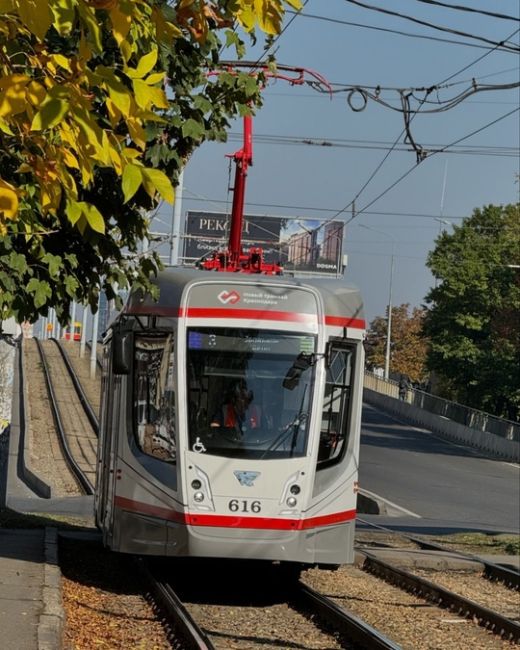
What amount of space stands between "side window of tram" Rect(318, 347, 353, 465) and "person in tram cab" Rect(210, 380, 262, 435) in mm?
702

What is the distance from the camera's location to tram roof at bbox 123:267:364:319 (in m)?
12.4

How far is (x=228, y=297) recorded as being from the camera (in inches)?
487

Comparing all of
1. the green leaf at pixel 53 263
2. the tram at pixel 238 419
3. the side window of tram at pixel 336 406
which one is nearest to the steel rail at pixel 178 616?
the tram at pixel 238 419

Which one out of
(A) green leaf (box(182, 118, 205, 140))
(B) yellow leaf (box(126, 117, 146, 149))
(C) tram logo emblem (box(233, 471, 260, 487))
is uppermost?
(A) green leaf (box(182, 118, 205, 140))

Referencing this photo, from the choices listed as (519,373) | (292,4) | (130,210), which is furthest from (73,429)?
(292,4)

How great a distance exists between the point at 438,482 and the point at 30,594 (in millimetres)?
31416

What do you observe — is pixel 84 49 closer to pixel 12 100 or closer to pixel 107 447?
pixel 12 100

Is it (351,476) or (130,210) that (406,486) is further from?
(130,210)

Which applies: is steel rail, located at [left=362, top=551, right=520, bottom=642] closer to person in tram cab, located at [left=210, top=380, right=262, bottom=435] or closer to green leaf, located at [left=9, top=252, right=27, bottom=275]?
person in tram cab, located at [left=210, top=380, right=262, bottom=435]

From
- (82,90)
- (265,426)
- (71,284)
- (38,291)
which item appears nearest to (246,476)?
(265,426)

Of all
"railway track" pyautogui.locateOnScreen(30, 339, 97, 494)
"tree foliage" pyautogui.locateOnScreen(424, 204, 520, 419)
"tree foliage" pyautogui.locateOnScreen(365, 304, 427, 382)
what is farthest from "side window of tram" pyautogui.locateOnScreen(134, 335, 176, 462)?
"tree foliage" pyautogui.locateOnScreen(365, 304, 427, 382)

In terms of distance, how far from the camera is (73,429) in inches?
1796

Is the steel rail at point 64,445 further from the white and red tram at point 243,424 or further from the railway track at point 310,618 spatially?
the white and red tram at point 243,424

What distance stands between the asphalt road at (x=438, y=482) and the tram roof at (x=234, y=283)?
521 inches
